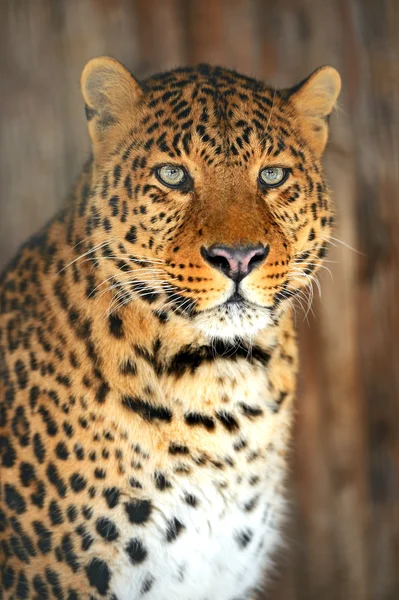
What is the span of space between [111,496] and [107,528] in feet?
0.24

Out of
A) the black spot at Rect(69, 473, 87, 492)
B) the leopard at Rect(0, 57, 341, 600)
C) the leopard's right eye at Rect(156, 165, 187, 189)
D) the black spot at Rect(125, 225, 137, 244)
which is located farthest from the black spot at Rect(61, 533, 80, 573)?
the leopard's right eye at Rect(156, 165, 187, 189)

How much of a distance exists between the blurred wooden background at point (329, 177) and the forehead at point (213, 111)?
0.23m

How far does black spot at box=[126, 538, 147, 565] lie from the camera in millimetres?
1967

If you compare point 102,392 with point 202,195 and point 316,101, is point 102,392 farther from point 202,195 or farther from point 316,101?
point 316,101

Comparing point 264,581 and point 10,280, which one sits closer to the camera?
point 10,280

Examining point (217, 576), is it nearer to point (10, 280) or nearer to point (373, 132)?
point (10, 280)

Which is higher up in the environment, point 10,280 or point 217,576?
point 10,280

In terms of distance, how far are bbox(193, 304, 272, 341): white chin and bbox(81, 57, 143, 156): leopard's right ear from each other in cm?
46

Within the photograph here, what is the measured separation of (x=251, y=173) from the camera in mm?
1957

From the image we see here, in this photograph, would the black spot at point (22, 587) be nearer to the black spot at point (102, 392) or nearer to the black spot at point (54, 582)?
the black spot at point (54, 582)

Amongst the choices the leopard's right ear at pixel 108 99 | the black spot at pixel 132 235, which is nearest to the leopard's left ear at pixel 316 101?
the leopard's right ear at pixel 108 99

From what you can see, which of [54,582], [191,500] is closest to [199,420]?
[191,500]

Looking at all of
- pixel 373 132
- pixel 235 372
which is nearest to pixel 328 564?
pixel 235 372

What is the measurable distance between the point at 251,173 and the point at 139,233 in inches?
11.3
